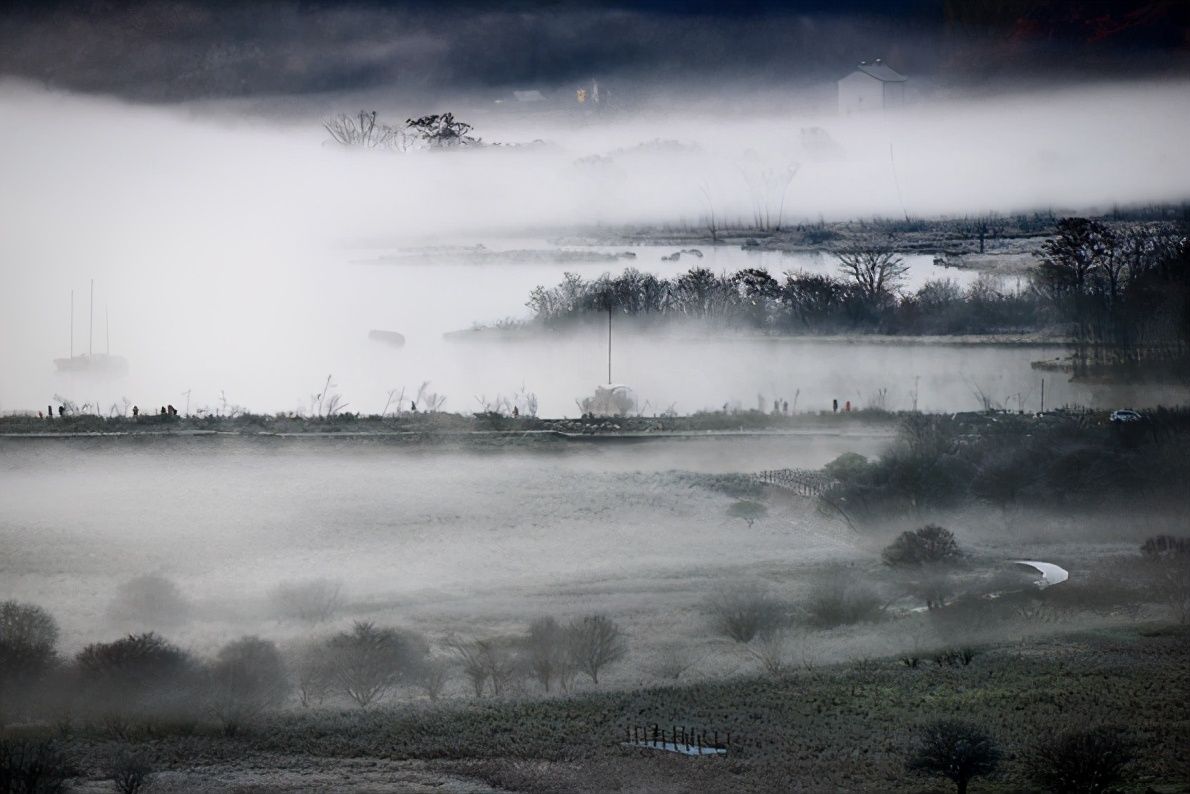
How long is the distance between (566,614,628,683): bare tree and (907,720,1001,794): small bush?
5.55 ft

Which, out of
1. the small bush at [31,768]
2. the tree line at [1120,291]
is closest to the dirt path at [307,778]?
the small bush at [31,768]

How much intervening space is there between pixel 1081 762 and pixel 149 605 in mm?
4908

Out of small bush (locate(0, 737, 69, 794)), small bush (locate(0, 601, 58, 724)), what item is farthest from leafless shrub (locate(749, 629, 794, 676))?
small bush (locate(0, 601, 58, 724))

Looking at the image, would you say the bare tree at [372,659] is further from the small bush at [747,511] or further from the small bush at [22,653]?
the small bush at [747,511]

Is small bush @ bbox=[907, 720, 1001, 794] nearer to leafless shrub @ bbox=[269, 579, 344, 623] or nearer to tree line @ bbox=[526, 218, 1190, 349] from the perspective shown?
tree line @ bbox=[526, 218, 1190, 349]

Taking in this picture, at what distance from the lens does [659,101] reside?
812 centimetres

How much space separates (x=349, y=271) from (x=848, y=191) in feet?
10.1

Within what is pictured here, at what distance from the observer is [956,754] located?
249 inches

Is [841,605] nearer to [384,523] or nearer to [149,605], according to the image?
[384,523]

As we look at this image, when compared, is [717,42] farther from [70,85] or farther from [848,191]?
[70,85]

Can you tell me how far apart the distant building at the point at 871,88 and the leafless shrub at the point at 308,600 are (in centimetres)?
420

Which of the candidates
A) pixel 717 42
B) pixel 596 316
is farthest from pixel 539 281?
pixel 717 42

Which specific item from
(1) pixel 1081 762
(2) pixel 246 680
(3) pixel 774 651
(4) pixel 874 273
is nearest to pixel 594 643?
(3) pixel 774 651

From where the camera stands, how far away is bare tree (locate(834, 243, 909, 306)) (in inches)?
321
